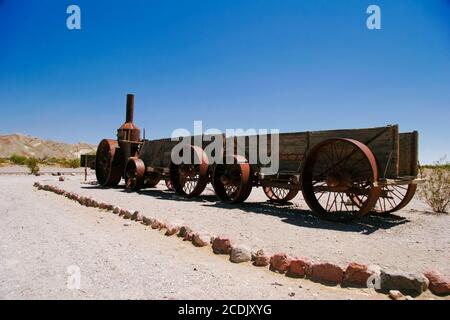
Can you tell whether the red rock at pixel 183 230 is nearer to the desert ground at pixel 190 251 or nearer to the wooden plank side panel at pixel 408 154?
the desert ground at pixel 190 251

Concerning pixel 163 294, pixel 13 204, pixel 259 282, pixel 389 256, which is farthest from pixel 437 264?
pixel 13 204

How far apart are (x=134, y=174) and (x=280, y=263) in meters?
10.4

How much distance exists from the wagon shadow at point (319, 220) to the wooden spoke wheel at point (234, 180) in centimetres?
39

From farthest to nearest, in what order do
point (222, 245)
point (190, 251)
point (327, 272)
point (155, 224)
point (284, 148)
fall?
point (284, 148)
point (155, 224)
point (190, 251)
point (222, 245)
point (327, 272)

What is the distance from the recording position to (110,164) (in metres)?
14.8

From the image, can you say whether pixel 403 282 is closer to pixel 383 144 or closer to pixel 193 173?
pixel 383 144

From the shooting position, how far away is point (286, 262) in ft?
13.4

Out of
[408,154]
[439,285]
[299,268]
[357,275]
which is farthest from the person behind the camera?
[408,154]

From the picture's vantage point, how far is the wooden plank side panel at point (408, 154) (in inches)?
278

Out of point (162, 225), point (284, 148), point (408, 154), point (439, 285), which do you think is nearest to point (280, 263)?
point (439, 285)

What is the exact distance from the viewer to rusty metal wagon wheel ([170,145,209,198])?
10.3 meters

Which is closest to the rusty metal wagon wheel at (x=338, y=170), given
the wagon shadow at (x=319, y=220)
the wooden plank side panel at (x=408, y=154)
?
the wagon shadow at (x=319, y=220)
